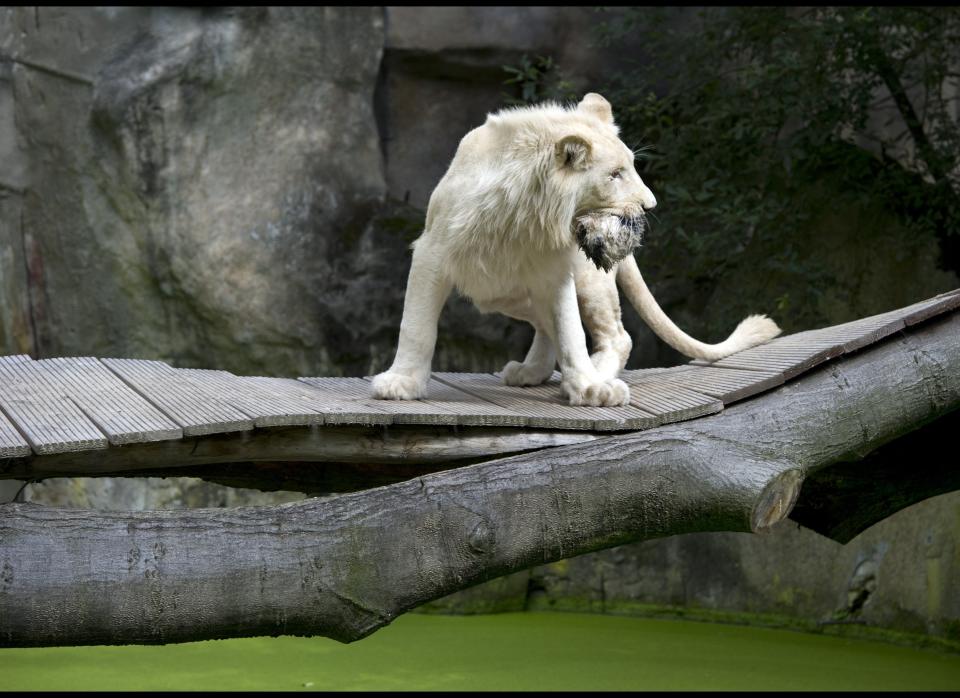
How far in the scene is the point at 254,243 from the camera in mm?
5891

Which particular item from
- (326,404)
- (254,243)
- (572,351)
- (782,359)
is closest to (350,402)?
(326,404)

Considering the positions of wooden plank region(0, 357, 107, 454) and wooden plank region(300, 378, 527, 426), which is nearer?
wooden plank region(0, 357, 107, 454)

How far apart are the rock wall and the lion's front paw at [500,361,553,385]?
201 centimetres

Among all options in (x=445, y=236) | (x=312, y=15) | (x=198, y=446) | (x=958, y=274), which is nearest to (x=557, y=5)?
(x=312, y=15)

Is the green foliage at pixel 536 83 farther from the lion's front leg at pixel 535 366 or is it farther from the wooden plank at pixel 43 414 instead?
the wooden plank at pixel 43 414

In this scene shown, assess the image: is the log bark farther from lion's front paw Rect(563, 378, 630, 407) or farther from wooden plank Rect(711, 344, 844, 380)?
lion's front paw Rect(563, 378, 630, 407)

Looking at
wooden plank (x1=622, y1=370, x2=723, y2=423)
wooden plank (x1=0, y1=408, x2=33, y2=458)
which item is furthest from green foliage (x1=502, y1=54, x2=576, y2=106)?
wooden plank (x1=0, y1=408, x2=33, y2=458)

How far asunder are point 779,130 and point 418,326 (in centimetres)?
305

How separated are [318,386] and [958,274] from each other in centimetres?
335

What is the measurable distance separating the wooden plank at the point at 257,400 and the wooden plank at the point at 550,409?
22.6 inches

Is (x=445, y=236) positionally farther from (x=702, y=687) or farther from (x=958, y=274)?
(x=958, y=274)

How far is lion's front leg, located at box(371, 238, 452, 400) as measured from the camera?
3.27 metres

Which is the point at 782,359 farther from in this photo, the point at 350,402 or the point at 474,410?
the point at 350,402

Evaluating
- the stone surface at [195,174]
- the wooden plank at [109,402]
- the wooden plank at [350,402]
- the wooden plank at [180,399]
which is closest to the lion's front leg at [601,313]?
the wooden plank at [350,402]
